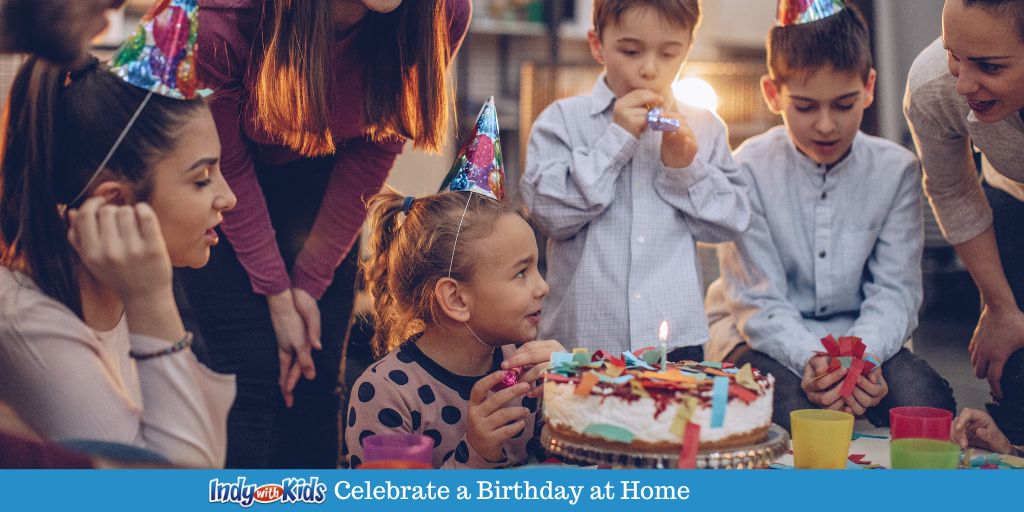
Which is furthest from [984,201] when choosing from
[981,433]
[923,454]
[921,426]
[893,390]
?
[923,454]

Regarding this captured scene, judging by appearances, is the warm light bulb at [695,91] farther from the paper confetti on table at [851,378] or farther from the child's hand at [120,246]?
the child's hand at [120,246]

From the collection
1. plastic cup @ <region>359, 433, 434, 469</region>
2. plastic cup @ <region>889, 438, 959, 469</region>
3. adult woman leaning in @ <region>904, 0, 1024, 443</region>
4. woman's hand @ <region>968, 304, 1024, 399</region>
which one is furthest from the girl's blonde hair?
woman's hand @ <region>968, 304, 1024, 399</region>

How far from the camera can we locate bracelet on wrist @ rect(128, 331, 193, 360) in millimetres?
1090

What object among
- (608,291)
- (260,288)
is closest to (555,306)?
(608,291)

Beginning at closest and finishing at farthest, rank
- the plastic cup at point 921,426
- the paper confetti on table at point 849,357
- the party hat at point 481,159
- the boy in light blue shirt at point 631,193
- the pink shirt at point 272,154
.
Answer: the plastic cup at point 921,426
the pink shirt at point 272,154
the party hat at point 481,159
the paper confetti on table at point 849,357
the boy in light blue shirt at point 631,193

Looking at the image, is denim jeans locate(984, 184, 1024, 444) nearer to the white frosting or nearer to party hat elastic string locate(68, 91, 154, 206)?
the white frosting

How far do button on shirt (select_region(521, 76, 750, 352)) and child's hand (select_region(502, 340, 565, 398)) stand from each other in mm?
427

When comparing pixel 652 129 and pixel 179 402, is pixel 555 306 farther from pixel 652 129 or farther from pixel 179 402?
pixel 179 402

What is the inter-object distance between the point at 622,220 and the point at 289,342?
64 cm

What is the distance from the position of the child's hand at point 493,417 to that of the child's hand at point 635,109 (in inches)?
25.2

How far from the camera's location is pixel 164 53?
117cm

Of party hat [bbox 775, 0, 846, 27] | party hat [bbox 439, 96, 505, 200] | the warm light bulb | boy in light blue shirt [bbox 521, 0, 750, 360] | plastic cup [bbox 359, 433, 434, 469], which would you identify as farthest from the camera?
the warm light bulb

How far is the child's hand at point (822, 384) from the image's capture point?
171cm

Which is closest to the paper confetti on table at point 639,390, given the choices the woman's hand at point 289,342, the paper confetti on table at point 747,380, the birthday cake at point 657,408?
the birthday cake at point 657,408
